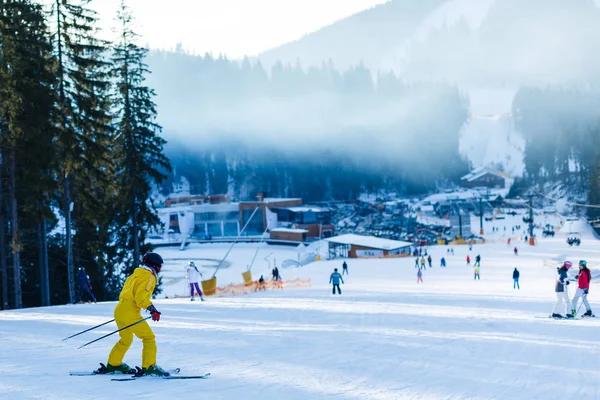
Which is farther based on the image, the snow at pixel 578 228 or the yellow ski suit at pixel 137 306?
the snow at pixel 578 228

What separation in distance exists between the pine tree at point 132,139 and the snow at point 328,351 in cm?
977

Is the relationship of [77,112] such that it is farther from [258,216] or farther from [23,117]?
[258,216]

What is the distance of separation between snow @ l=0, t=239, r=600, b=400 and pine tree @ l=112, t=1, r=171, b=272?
9766 mm

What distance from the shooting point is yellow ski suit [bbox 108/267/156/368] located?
6656 millimetres

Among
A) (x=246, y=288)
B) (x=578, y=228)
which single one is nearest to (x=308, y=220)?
(x=578, y=228)

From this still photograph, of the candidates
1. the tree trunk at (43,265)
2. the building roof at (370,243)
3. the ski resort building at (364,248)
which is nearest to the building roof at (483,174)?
the building roof at (370,243)

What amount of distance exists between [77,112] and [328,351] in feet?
49.4

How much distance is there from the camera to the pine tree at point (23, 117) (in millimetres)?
17781

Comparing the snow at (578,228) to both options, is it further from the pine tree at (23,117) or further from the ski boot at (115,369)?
the ski boot at (115,369)

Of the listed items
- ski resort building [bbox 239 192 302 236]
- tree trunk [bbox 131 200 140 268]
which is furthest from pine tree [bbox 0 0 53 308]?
ski resort building [bbox 239 192 302 236]

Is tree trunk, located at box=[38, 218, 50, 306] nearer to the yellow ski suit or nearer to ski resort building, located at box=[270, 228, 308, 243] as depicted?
the yellow ski suit

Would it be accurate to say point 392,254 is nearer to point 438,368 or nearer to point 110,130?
point 110,130

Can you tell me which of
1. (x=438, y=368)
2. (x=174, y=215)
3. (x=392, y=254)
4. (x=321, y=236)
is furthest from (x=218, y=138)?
(x=438, y=368)

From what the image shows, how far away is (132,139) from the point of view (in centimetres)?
2542
